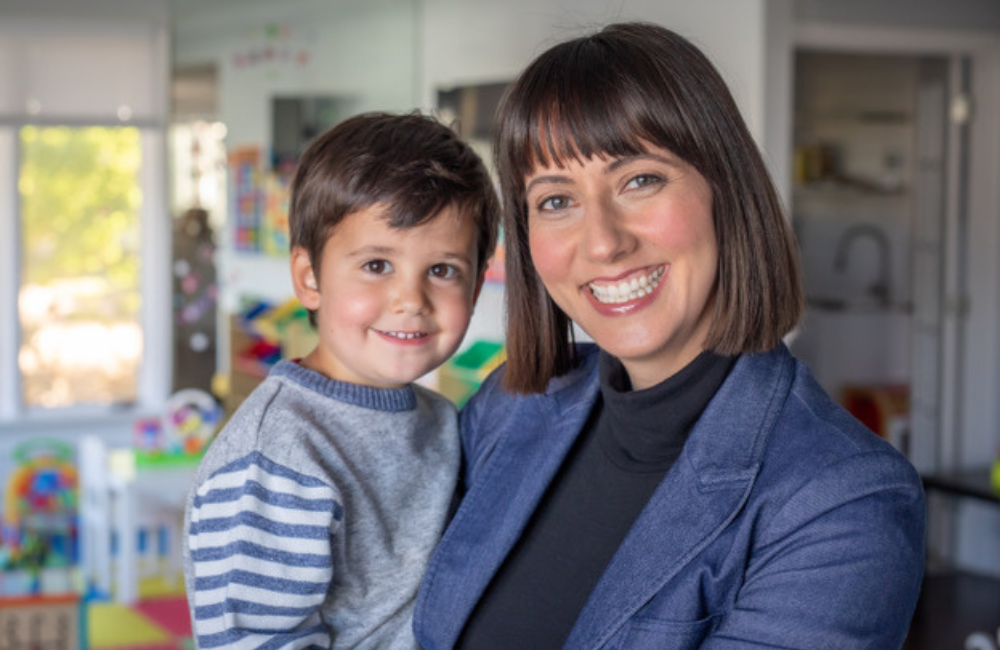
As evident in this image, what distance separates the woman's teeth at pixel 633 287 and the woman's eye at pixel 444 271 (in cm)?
35

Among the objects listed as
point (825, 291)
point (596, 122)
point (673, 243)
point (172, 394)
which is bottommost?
point (172, 394)

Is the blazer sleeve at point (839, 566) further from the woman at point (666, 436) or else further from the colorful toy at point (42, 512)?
the colorful toy at point (42, 512)

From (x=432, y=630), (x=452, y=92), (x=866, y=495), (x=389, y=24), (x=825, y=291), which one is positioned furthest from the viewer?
(x=825, y=291)

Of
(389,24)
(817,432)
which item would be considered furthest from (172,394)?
(817,432)

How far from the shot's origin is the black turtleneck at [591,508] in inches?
52.2

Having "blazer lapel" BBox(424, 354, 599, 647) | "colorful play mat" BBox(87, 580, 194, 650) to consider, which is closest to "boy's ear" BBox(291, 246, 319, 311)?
"blazer lapel" BBox(424, 354, 599, 647)

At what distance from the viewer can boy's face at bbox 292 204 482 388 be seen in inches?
62.0

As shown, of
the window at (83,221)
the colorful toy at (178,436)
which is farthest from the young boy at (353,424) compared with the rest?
the window at (83,221)

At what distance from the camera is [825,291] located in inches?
304

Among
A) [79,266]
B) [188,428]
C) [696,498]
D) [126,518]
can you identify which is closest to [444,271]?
[696,498]

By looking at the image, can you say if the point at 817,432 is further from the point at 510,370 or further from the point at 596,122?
the point at 510,370

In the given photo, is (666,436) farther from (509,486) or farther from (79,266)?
(79,266)

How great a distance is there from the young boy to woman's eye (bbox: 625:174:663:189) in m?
0.36

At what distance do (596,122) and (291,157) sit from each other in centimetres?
498
